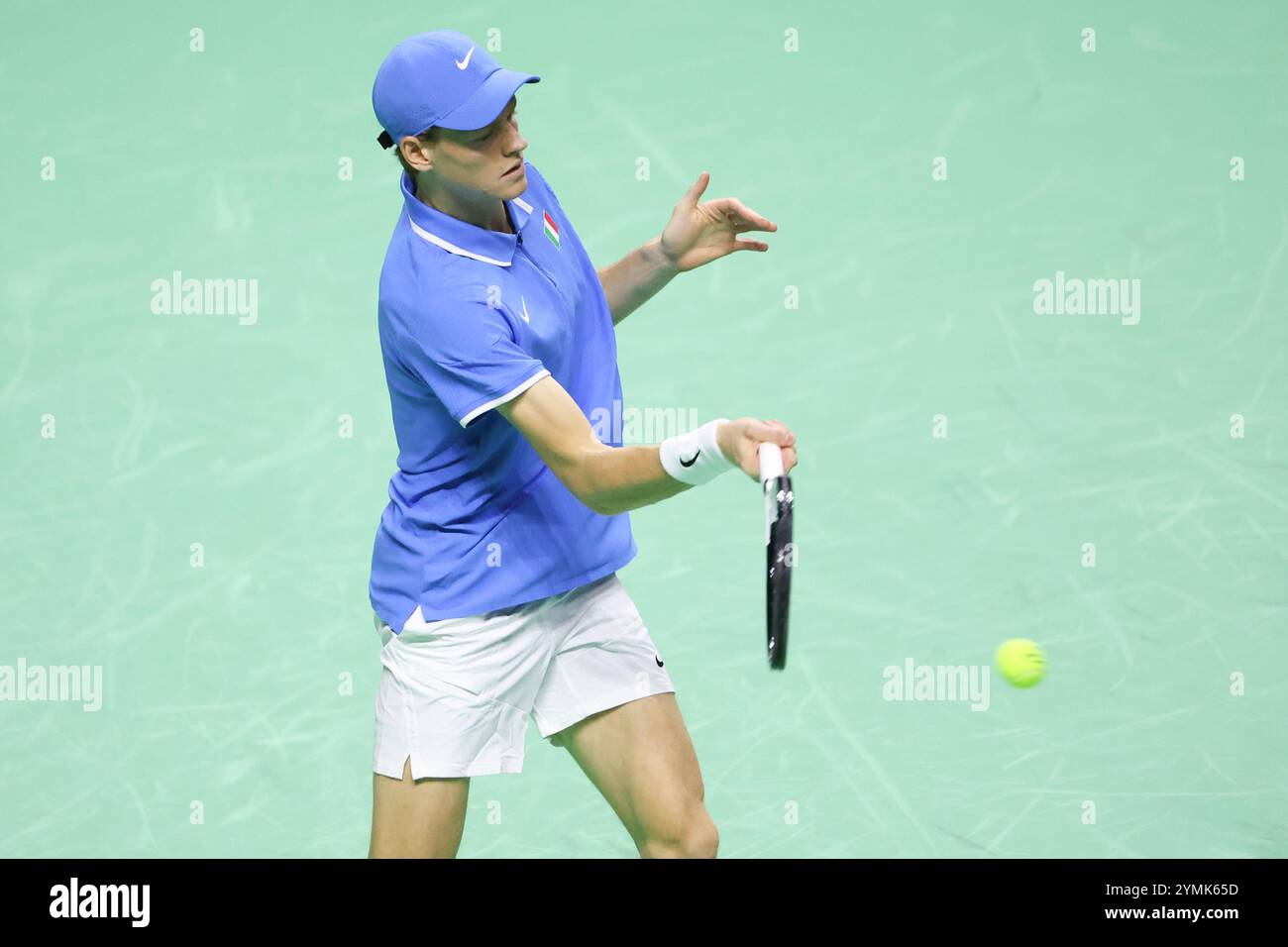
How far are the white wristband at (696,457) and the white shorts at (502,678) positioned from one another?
53cm

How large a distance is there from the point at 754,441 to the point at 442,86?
82 cm

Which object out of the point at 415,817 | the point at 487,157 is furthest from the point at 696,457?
the point at 415,817

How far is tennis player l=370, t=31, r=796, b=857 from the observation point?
112 inches

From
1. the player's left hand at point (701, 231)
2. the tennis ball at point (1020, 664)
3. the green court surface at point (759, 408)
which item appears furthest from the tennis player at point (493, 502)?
the green court surface at point (759, 408)

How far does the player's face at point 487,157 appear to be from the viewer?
291 centimetres

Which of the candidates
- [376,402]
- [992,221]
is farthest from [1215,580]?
[376,402]

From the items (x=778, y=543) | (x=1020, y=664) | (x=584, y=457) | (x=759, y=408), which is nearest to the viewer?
(x=778, y=543)

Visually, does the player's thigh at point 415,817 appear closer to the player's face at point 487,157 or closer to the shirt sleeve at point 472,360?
the shirt sleeve at point 472,360

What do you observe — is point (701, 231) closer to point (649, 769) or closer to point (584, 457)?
point (584, 457)

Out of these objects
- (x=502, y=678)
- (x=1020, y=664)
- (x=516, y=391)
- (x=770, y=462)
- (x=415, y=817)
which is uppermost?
(x=516, y=391)

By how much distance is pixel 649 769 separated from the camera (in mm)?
3082

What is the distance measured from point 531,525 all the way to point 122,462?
7.39 ft

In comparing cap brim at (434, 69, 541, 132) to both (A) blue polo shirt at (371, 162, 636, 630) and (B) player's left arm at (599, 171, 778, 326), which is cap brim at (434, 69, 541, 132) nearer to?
(A) blue polo shirt at (371, 162, 636, 630)

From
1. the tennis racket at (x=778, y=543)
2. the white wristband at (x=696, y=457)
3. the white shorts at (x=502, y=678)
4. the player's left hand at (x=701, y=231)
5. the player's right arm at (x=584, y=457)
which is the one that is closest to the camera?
the tennis racket at (x=778, y=543)
